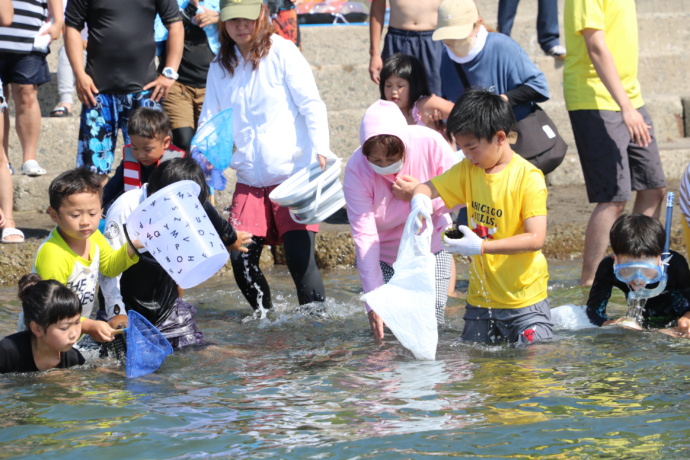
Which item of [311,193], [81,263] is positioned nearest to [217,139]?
[311,193]

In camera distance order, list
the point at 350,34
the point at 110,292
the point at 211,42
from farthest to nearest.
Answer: the point at 350,34 → the point at 211,42 → the point at 110,292

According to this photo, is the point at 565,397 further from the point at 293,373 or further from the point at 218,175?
the point at 218,175

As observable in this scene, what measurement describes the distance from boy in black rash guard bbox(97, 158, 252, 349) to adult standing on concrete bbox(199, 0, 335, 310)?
58 centimetres

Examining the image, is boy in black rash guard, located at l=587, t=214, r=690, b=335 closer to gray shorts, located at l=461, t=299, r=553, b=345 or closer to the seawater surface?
the seawater surface

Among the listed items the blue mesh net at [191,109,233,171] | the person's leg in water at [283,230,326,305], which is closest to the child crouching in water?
the blue mesh net at [191,109,233,171]

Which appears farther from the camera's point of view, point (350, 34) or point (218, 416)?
point (350, 34)

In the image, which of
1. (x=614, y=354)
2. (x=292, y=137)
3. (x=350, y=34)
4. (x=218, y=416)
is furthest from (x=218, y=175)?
(x=350, y=34)

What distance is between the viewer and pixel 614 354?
431 centimetres

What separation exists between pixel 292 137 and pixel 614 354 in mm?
1964

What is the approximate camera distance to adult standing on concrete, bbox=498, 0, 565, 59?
7969 millimetres

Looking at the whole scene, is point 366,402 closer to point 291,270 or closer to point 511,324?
point 511,324

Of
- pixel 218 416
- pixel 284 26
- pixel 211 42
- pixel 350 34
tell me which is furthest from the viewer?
pixel 350 34

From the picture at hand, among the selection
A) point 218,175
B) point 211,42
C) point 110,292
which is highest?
point 211,42

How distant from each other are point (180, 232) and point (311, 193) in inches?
39.3
